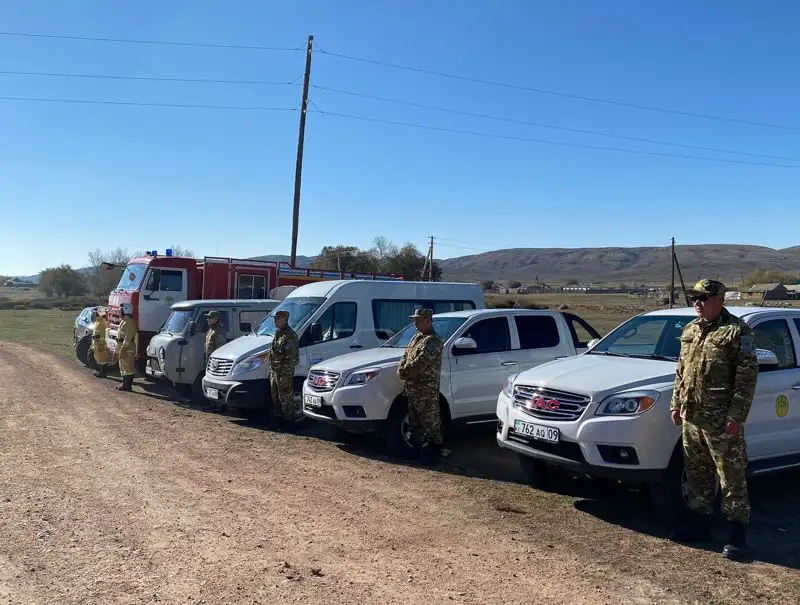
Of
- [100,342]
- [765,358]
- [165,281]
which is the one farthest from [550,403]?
[100,342]

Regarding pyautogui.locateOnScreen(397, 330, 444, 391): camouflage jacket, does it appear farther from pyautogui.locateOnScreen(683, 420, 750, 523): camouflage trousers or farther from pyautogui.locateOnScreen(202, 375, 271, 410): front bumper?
pyautogui.locateOnScreen(202, 375, 271, 410): front bumper

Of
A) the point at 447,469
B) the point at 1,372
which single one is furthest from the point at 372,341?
the point at 1,372

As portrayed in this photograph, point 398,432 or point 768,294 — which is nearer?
point 398,432

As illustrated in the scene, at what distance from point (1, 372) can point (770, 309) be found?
56.6 feet

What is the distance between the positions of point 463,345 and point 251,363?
149 inches

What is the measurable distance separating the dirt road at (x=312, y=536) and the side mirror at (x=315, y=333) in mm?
2424

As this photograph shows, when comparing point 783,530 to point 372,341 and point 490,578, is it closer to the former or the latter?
point 490,578

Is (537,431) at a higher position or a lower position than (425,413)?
higher

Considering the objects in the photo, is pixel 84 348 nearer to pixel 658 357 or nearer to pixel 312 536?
pixel 312 536

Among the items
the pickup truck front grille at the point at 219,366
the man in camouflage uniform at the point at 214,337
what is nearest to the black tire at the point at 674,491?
the pickup truck front grille at the point at 219,366

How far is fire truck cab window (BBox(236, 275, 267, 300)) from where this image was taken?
17.6m

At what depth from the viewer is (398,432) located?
343 inches

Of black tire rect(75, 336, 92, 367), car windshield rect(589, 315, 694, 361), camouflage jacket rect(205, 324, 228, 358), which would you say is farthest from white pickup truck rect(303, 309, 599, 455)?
black tire rect(75, 336, 92, 367)

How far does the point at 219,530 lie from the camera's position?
5738 mm
